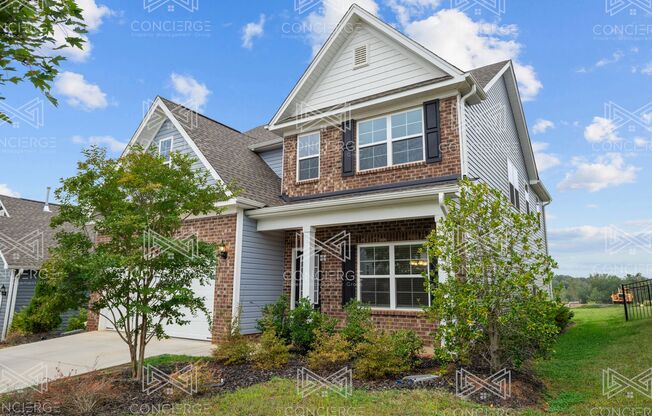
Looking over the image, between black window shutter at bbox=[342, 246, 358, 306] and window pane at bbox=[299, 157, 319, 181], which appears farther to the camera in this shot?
window pane at bbox=[299, 157, 319, 181]

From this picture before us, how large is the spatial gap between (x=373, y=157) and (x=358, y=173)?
57cm

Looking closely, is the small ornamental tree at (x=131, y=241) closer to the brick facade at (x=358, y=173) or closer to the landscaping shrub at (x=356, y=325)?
the landscaping shrub at (x=356, y=325)

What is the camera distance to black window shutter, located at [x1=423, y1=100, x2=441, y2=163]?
358 inches

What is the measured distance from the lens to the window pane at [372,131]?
32.9 feet

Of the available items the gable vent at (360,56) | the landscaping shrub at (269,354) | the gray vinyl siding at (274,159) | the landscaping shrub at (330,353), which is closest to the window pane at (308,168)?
the gray vinyl siding at (274,159)

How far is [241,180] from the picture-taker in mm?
10945

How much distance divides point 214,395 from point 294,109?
28.5 ft

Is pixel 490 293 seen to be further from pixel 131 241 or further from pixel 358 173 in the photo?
pixel 131 241

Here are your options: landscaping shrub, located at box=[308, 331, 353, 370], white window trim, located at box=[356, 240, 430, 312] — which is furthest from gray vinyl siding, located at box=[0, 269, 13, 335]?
landscaping shrub, located at box=[308, 331, 353, 370]

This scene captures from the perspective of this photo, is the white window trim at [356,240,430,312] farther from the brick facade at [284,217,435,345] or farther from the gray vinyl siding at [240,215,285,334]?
the gray vinyl siding at [240,215,285,334]

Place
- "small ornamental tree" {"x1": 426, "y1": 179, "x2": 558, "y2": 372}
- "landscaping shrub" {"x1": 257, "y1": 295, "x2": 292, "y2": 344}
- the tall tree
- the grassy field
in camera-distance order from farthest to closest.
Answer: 1. "landscaping shrub" {"x1": 257, "y1": 295, "x2": 292, "y2": 344}
2. "small ornamental tree" {"x1": 426, "y1": 179, "x2": 558, "y2": 372}
3. the grassy field
4. the tall tree

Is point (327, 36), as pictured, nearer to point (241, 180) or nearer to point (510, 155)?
point (241, 180)

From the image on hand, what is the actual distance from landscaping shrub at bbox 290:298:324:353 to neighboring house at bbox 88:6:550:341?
0.72 meters

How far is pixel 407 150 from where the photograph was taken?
9.58m
